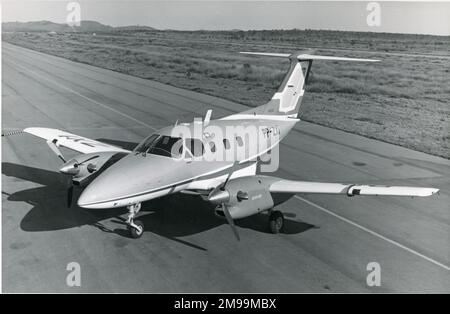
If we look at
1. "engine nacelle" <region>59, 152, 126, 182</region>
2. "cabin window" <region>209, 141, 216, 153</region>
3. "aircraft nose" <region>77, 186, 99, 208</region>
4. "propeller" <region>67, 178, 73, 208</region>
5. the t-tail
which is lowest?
"propeller" <region>67, 178, 73, 208</region>

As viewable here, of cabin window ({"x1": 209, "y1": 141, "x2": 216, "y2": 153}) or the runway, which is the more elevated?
cabin window ({"x1": 209, "y1": 141, "x2": 216, "y2": 153})

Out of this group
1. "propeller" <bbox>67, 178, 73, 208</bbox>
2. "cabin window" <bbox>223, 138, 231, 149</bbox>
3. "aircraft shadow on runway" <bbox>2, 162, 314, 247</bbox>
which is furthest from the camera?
"cabin window" <bbox>223, 138, 231, 149</bbox>

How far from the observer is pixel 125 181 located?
499 inches

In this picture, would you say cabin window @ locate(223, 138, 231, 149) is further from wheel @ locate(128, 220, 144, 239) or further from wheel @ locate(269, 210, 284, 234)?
wheel @ locate(128, 220, 144, 239)

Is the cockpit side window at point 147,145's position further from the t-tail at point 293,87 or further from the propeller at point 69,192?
the t-tail at point 293,87

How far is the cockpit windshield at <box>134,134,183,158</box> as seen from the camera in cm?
1384

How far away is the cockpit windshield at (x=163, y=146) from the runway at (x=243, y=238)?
2.56 m

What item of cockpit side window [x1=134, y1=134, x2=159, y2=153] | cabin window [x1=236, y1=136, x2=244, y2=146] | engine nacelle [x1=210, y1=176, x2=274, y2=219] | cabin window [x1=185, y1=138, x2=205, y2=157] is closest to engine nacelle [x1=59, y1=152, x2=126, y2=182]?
cockpit side window [x1=134, y1=134, x2=159, y2=153]

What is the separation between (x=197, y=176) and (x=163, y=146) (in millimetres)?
1494

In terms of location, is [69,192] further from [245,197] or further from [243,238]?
[245,197]

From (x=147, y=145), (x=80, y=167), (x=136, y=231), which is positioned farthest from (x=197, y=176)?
(x=80, y=167)

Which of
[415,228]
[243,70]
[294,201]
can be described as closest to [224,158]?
[294,201]

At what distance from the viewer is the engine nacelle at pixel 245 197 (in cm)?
1250

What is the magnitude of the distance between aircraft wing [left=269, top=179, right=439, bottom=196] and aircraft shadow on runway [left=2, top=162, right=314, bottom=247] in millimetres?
1708
